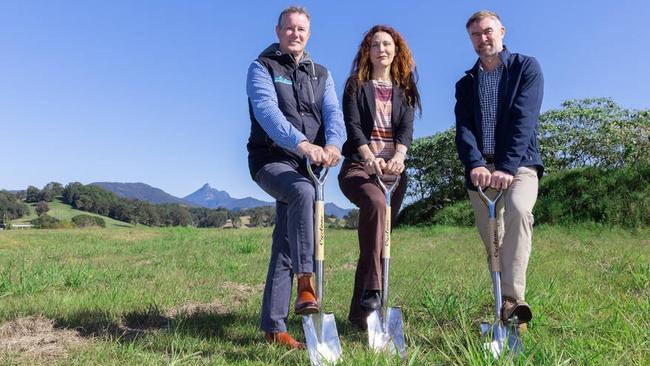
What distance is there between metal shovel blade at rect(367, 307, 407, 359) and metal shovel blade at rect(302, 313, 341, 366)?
27 cm

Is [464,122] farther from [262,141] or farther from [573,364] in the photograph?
[573,364]

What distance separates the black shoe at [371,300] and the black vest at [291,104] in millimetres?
1154

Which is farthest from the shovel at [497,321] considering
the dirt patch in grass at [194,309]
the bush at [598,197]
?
the bush at [598,197]

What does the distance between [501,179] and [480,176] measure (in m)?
0.15

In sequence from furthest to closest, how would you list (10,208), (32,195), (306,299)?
1. (32,195)
2. (10,208)
3. (306,299)

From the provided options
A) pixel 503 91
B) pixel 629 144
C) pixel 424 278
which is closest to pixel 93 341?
pixel 503 91

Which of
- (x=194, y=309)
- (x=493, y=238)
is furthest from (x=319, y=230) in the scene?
(x=194, y=309)

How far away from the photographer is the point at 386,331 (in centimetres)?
390

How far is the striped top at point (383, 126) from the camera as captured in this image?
457cm

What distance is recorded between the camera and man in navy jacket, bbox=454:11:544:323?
13.6ft

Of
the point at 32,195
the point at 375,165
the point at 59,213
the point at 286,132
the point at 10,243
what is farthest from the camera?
the point at 32,195

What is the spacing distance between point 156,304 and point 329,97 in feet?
9.11

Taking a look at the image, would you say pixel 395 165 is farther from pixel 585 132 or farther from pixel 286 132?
pixel 585 132

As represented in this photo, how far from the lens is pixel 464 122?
4676 millimetres
